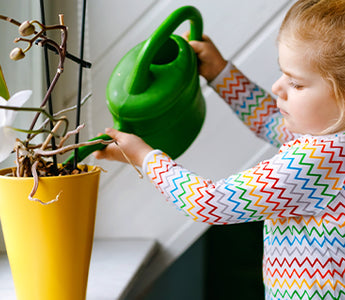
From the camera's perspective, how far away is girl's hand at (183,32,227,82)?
0.93 m

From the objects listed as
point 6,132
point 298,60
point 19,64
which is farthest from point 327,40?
point 19,64

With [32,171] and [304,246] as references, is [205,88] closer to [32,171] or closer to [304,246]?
[304,246]

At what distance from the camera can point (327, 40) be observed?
72 centimetres

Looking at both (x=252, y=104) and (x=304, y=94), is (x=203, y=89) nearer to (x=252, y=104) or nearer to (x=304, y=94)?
(x=252, y=104)

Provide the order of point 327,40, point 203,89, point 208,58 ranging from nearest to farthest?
point 327,40
point 208,58
point 203,89

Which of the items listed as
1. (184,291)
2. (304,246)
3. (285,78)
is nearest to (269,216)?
(304,246)

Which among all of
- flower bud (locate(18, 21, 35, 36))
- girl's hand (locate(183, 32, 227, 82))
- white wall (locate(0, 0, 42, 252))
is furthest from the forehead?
white wall (locate(0, 0, 42, 252))

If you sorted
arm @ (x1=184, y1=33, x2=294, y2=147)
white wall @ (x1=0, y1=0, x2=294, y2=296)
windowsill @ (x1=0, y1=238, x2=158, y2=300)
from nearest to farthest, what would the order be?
windowsill @ (x1=0, y1=238, x2=158, y2=300) → arm @ (x1=184, y1=33, x2=294, y2=147) → white wall @ (x1=0, y1=0, x2=294, y2=296)

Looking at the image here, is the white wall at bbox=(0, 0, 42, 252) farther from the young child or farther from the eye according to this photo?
the eye

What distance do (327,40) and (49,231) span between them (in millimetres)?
443

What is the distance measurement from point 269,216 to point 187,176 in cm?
13

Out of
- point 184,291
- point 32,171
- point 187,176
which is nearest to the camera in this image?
point 32,171

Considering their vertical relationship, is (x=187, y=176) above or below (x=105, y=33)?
below

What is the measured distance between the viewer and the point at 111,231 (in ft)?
3.85
